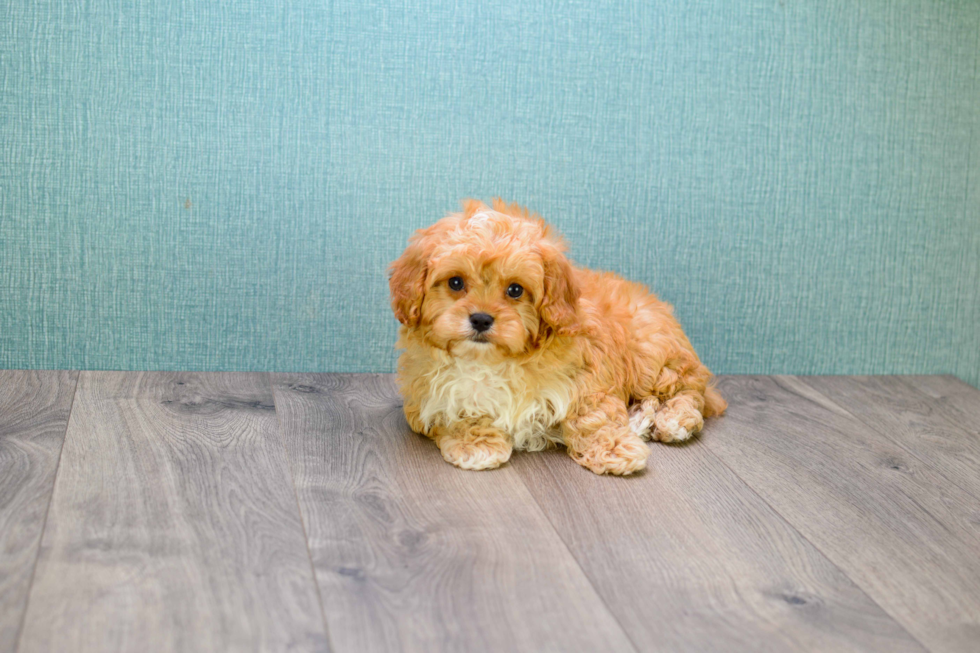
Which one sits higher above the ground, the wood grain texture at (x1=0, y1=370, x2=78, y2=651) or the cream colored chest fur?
the cream colored chest fur

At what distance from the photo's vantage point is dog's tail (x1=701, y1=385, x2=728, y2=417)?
2449mm

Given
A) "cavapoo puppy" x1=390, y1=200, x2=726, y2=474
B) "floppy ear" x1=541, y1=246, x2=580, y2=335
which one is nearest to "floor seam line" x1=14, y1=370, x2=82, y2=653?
"cavapoo puppy" x1=390, y1=200, x2=726, y2=474

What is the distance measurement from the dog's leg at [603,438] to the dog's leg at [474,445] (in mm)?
151

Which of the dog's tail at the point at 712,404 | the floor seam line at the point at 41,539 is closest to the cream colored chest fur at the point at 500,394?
the dog's tail at the point at 712,404

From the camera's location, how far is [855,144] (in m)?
2.83

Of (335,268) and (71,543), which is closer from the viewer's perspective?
(71,543)

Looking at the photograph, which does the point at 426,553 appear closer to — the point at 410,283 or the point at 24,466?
the point at 410,283

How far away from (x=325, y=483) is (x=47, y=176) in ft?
3.99

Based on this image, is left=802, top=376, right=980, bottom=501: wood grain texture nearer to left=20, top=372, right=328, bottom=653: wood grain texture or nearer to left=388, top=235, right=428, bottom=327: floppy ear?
left=388, top=235, right=428, bottom=327: floppy ear

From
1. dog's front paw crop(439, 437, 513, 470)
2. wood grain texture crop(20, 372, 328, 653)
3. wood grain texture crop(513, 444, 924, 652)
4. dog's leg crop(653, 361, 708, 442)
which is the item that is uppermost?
dog's leg crop(653, 361, 708, 442)

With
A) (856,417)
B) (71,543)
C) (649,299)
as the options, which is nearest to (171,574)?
(71,543)

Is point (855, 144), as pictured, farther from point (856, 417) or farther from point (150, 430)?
point (150, 430)

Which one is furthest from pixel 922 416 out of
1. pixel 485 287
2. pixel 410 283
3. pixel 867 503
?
pixel 410 283

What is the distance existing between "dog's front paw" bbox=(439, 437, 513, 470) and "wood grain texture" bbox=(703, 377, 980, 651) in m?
0.54
